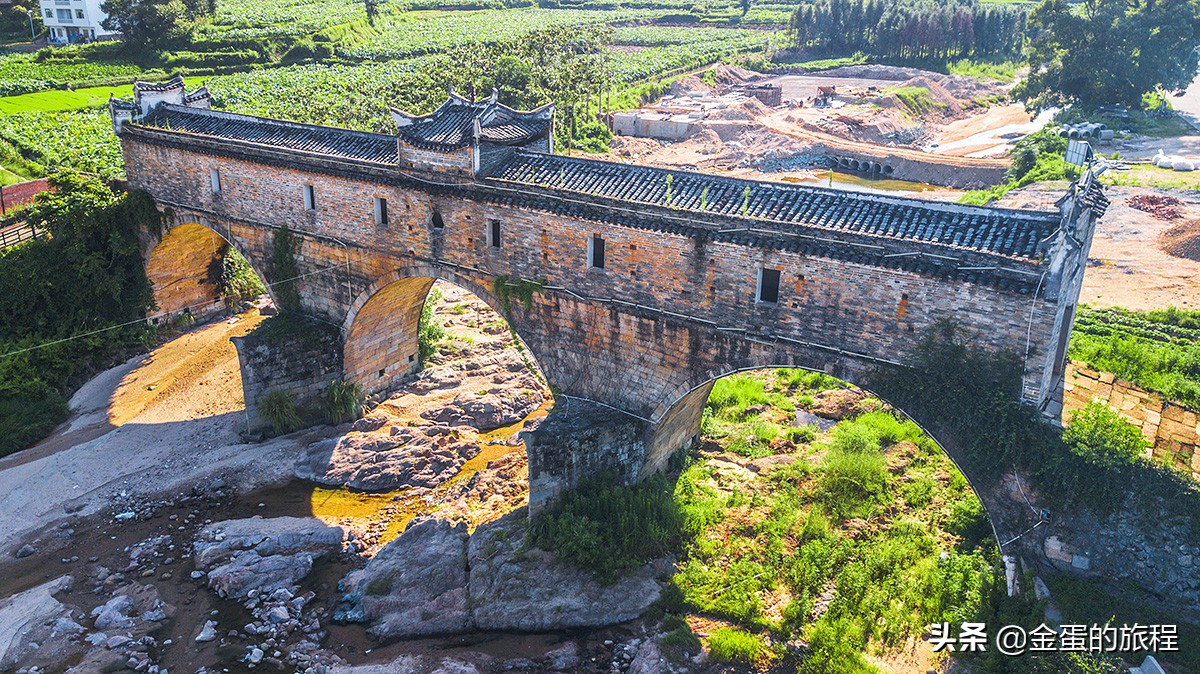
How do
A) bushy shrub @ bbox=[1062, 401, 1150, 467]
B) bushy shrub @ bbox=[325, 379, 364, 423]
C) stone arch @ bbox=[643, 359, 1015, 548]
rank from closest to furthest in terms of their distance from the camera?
bushy shrub @ bbox=[1062, 401, 1150, 467] < stone arch @ bbox=[643, 359, 1015, 548] < bushy shrub @ bbox=[325, 379, 364, 423]

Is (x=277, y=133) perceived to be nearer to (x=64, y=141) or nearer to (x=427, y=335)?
(x=427, y=335)

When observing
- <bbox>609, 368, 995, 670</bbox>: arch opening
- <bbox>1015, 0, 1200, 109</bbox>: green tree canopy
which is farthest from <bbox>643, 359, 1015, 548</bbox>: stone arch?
<bbox>1015, 0, 1200, 109</bbox>: green tree canopy

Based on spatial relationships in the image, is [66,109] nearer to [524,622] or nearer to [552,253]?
[552,253]

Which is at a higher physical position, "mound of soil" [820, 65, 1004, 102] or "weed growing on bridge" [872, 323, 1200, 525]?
"mound of soil" [820, 65, 1004, 102]

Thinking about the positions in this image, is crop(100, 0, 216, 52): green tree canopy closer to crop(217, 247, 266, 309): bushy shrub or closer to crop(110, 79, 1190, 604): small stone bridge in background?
crop(217, 247, 266, 309): bushy shrub

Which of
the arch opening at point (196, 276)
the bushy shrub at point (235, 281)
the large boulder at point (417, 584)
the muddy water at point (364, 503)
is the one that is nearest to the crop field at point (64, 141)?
the bushy shrub at point (235, 281)

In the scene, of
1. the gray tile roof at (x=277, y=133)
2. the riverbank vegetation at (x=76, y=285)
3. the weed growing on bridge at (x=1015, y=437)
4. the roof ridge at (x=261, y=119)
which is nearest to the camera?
the weed growing on bridge at (x=1015, y=437)

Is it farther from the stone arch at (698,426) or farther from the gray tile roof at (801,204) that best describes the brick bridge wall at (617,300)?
the gray tile roof at (801,204)
